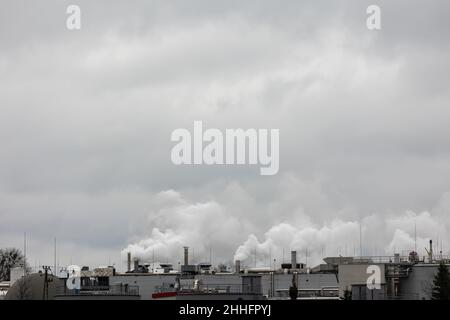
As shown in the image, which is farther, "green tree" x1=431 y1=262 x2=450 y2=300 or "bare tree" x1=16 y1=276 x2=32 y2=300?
"bare tree" x1=16 y1=276 x2=32 y2=300

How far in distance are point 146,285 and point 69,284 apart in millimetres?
33871

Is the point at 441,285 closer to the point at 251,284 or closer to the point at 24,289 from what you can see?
the point at 251,284

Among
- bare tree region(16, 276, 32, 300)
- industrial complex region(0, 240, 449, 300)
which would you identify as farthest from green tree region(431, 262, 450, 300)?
bare tree region(16, 276, 32, 300)

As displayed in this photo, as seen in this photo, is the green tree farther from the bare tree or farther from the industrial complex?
the bare tree

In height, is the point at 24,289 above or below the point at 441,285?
below

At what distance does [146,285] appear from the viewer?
180 meters

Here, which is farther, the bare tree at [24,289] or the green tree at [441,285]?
the bare tree at [24,289]

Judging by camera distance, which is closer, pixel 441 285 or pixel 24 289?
pixel 441 285

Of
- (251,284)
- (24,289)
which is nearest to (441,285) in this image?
(251,284)

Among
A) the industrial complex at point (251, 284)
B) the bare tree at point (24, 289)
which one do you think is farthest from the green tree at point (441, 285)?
the bare tree at point (24, 289)

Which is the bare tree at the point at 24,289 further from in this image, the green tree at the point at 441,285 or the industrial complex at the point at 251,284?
the green tree at the point at 441,285
